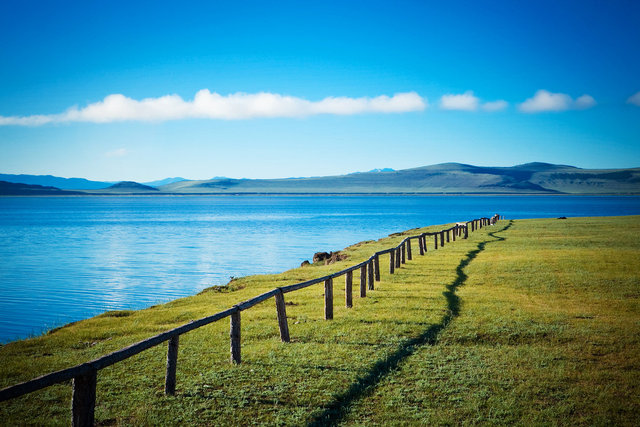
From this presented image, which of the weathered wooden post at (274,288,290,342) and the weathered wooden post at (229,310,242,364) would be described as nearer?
the weathered wooden post at (229,310,242,364)

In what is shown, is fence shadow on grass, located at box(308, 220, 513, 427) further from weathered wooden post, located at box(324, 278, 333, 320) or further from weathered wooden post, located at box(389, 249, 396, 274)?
weathered wooden post, located at box(389, 249, 396, 274)

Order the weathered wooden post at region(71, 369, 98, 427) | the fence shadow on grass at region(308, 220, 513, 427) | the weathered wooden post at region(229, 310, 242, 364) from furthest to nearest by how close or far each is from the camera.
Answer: the weathered wooden post at region(229, 310, 242, 364)
the fence shadow on grass at region(308, 220, 513, 427)
the weathered wooden post at region(71, 369, 98, 427)

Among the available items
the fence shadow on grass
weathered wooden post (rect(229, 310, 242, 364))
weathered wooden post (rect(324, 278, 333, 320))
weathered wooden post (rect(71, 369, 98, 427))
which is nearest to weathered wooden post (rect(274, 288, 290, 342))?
weathered wooden post (rect(229, 310, 242, 364))

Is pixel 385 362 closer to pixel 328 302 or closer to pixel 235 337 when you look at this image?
pixel 235 337

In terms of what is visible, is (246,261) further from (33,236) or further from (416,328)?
(33,236)

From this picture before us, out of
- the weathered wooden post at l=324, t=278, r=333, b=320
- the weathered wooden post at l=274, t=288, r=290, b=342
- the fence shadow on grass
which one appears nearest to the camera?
the fence shadow on grass

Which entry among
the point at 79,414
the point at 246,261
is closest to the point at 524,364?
the point at 79,414

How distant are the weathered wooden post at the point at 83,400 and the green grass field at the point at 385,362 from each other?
1.03m

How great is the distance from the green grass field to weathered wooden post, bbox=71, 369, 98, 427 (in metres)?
1.03

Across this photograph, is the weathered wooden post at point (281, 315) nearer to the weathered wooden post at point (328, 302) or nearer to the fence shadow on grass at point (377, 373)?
the weathered wooden post at point (328, 302)

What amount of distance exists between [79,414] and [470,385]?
693 centimetres

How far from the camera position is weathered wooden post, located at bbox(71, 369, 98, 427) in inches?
258

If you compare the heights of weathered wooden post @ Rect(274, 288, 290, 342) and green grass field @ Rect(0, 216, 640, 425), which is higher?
weathered wooden post @ Rect(274, 288, 290, 342)

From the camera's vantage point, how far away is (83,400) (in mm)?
6625
